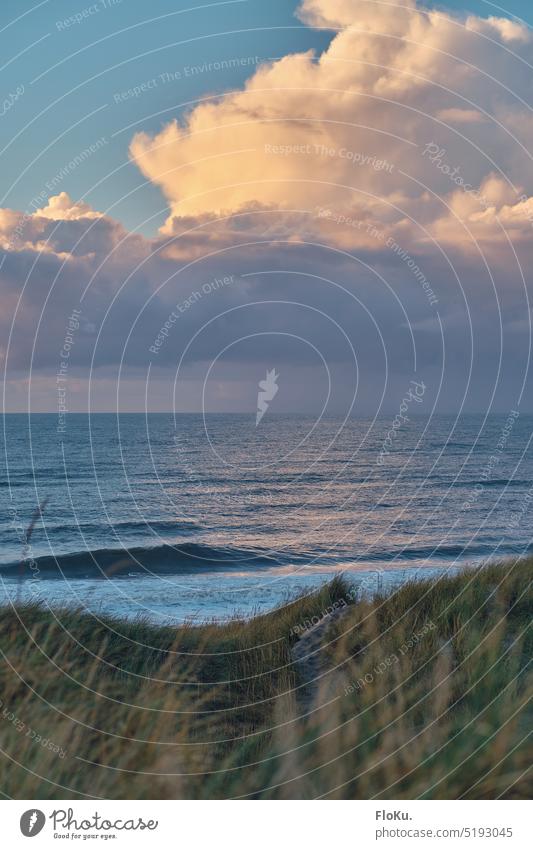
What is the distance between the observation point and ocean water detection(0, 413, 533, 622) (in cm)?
2219

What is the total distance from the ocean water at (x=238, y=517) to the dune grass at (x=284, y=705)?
1.17 m

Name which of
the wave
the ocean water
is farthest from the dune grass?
the wave

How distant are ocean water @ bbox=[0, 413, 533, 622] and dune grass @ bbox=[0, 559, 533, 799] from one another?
1.17 m

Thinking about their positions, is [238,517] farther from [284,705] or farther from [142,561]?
[284,705]

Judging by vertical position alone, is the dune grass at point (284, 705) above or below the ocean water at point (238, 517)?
above

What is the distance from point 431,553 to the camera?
98.0 ft

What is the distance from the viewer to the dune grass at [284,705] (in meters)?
4.36

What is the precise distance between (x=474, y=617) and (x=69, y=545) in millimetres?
27371

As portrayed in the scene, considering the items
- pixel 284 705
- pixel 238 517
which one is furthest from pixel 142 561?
pixel 284 705

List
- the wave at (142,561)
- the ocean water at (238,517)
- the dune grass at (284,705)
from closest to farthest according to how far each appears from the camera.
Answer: the dune grass at (284,705), the ocean water at (238,517), the wave at (142,561)

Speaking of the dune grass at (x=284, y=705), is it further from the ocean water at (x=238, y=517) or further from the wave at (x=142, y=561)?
the wave at (x=142, y=561)

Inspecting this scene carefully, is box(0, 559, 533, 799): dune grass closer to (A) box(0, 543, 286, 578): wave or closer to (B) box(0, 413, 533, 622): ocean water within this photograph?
(B) box(0, 413, 533, 622): ocean water

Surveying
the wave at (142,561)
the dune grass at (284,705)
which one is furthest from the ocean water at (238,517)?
the dune grass at (284,705)

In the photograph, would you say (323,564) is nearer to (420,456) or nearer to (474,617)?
(474,617)
